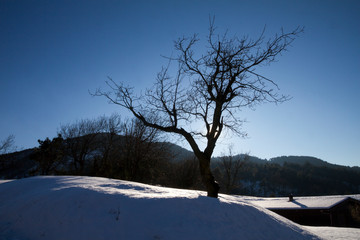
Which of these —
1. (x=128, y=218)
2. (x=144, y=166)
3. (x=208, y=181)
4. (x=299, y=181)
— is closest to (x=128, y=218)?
(x=128, y=218)

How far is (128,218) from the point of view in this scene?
14.4 ft

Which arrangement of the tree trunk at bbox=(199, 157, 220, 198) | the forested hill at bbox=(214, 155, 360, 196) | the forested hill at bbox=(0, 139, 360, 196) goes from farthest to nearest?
the forested hill at bbox=(214, 155, 360, 196), the forested hill at bbox=(0, 139, 360, 196), the tree trunk at bbox=(199, 157, 220, 198)

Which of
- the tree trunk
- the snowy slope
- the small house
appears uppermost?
the tree trunk

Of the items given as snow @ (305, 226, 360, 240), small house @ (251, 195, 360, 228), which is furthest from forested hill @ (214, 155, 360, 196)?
snow @ (305, 226, 360, 240)

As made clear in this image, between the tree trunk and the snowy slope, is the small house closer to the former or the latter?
the tree trunk

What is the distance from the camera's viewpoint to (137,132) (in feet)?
75.2

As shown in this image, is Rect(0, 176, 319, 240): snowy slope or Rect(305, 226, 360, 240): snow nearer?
Rect(0, 176, 319, 240): snowy slope

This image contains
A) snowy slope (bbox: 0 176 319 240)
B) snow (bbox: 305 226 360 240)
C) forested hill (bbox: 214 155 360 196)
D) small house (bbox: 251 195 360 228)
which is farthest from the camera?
forested hill (bbox: 214 155 360 196)

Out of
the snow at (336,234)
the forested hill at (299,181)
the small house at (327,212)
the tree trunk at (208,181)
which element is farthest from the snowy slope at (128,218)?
the forested hill at (299,181)

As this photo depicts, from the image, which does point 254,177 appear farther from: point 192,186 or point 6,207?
point 6,207

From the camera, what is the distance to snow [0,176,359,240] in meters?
4.13

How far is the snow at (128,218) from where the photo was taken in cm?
413

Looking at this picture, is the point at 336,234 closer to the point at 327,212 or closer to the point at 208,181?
the point at 208,181

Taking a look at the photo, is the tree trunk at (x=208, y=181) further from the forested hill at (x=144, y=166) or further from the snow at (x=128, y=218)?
the forested hill at (x=144, y=166)
